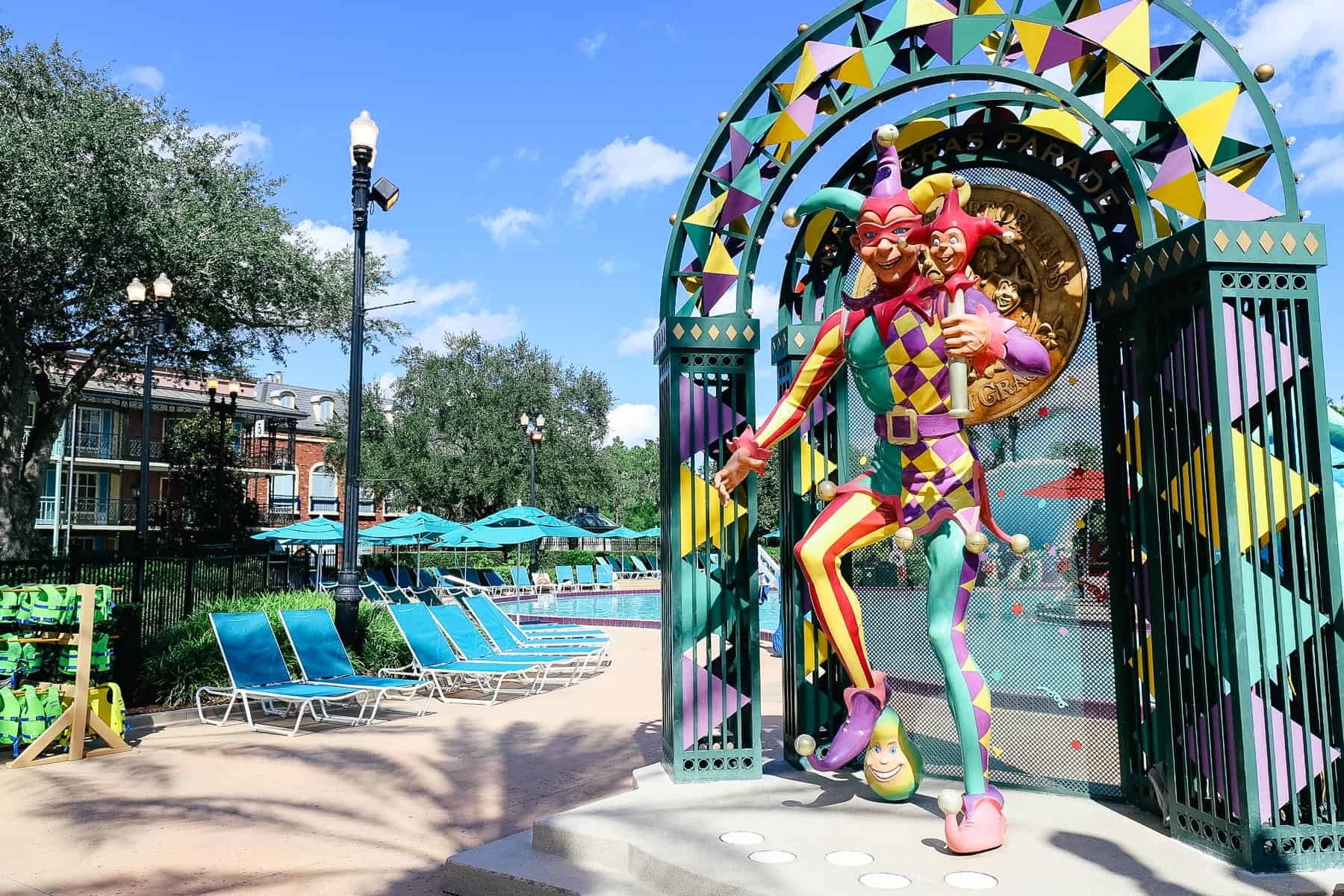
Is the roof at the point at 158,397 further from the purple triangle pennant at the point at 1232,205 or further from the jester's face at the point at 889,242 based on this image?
the purple triangle pennant at the point at 1232,205

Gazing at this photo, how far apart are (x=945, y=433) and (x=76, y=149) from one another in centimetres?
1898

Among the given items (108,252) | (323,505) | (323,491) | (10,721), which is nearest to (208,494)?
Answer: (108,252)

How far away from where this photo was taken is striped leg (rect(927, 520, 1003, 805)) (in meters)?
4.12

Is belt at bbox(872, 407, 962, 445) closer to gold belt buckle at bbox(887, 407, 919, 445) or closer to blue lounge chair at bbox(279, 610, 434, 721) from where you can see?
gold belt buckle at bbox(887, 407, 919, 445)

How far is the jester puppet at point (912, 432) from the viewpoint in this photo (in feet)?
13.7

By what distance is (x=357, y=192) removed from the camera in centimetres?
1157

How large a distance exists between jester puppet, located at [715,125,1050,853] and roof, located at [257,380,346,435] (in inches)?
2021

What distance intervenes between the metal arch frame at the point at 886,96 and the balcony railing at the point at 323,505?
4972 centimetres

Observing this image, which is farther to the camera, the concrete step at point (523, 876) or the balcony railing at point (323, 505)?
the balcony railing at point (323, 505)

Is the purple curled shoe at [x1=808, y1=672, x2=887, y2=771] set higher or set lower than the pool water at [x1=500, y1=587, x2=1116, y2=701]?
lower

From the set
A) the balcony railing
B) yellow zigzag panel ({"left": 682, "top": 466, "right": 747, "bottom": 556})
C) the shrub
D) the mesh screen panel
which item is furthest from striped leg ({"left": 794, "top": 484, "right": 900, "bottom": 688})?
the balcony railing

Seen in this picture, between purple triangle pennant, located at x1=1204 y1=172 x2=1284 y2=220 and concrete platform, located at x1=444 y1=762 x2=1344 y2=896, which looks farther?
purple triangle pennant, located at x1=1204 y1=172 x2=1284 y2=220

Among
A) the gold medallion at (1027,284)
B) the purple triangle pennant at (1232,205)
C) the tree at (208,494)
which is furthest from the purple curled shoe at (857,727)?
the tree at (208,494)

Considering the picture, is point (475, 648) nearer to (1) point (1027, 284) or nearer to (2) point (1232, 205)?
(1) point (1027, 284)
